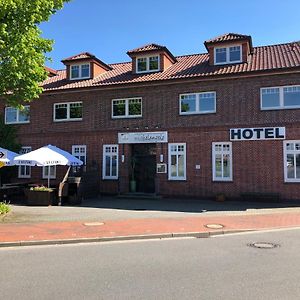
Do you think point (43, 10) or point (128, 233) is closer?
point (128, 233)

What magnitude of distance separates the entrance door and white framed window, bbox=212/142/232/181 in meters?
3.72

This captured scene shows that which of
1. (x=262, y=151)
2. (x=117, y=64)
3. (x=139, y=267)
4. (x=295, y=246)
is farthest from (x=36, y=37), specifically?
(x=117, y=64)

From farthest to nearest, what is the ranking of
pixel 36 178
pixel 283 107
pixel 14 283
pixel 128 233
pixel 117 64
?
pixel 117 64, pixel 36 178, pixel 283 107, pixel 128 233, pixel 14 283

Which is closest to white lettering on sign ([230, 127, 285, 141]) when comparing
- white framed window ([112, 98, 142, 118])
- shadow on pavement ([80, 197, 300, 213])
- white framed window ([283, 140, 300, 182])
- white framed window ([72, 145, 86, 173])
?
white framed window ([283, 140, 300, 182])

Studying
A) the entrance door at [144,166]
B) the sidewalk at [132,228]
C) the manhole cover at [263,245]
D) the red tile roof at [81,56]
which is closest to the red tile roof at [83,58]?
the red tile roof at [81,56]

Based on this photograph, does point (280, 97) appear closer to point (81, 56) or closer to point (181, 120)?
point (181, 120)

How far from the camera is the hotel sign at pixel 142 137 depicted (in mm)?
22281

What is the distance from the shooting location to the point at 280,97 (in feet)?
65.9

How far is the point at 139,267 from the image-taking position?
7480mm

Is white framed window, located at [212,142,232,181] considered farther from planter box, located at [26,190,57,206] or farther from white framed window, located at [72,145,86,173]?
planter box, located at [26,190,57,206]

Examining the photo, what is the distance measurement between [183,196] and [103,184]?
502 centimetres

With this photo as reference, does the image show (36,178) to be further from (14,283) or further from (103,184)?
(14,283)

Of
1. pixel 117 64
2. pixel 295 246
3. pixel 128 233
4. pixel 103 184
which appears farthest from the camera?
pixel 117 64

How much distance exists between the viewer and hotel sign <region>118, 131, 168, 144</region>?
22281 mm
